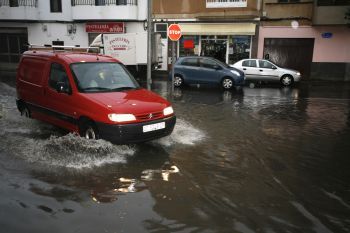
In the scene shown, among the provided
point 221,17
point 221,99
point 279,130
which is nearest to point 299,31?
point 221,17

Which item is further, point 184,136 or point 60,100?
point 184,136

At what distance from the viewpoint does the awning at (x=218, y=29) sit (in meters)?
24.6

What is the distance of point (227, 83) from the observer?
18.2 m

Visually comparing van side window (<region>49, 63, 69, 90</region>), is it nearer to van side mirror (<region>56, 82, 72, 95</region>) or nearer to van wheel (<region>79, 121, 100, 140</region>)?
van side mirror (<region>56, 82, 72, 95</region>)

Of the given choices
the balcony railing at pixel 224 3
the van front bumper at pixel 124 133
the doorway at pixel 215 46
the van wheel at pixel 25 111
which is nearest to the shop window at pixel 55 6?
the doorway at pixel 215 46

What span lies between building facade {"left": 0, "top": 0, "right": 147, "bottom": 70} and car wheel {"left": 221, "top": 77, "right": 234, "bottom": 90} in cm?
1113

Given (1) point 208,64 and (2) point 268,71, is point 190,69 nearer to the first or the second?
(1) point 208,64

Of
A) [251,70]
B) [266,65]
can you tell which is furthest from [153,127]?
[266,65]

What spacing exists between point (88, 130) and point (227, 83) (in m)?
11.6

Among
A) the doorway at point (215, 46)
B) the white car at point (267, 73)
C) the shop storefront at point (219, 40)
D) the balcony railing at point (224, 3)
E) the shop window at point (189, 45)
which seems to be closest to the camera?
the white car at point (267, 73)

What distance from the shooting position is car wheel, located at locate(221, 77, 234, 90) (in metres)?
18.1

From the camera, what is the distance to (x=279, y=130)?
10016 mm

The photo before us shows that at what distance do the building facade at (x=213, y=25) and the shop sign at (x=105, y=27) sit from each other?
2.72 meters

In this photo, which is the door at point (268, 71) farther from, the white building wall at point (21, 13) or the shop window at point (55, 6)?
the white building wall at point (21, 13)
